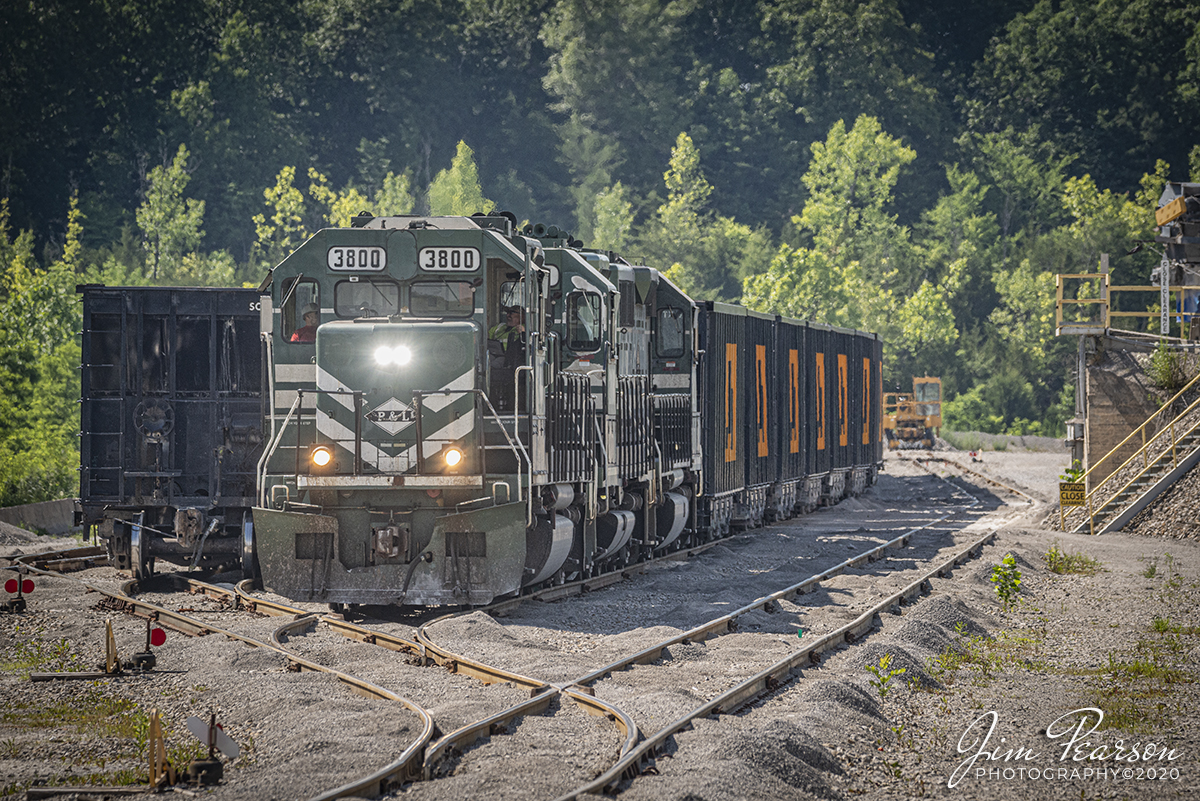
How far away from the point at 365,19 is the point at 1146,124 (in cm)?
4602

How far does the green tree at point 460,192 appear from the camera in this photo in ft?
189

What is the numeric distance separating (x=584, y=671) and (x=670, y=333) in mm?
9376

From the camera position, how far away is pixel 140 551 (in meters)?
16.1

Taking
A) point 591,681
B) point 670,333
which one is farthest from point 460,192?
point 591,681

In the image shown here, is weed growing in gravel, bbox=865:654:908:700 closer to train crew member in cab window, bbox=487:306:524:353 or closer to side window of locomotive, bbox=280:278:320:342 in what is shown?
train crew member in cab window, bbox=487:306:524:353

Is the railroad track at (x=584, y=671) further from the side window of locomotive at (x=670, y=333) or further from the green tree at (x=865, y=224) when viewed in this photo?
the green tree at (x=865, y=224)

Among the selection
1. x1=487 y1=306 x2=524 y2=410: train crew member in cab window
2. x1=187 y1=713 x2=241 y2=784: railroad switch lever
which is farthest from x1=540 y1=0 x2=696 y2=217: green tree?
x1=187 y1=713 x2=241 y2=784: railroad switch lever

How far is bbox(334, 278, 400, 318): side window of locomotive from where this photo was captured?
13.4 m

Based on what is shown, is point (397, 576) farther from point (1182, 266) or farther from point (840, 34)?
point (840, 34)

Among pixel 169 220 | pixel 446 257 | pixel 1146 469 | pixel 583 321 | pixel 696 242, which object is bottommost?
pixel 1146 469

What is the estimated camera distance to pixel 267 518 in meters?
12.9

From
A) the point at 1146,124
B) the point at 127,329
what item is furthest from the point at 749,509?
the point at 1146,124

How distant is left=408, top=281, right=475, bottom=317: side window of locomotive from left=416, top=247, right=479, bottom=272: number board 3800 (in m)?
0.17

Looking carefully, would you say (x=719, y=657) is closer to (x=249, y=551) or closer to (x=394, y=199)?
(x=249, y=551)
